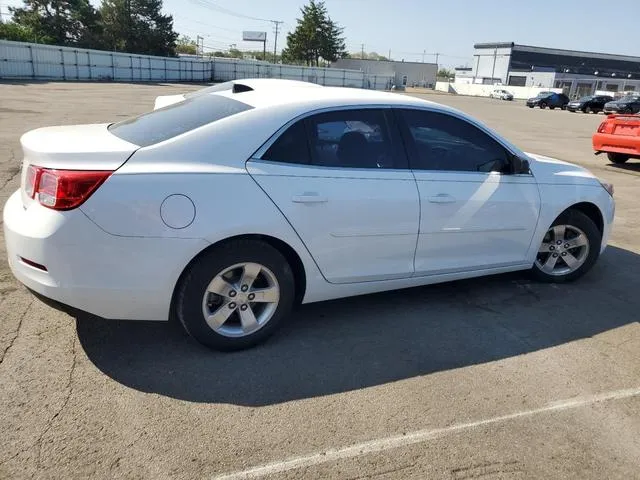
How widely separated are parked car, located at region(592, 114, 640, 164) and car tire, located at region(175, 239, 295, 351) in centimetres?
1107

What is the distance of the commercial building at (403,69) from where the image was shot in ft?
309

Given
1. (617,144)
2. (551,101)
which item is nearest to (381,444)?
(617,144)

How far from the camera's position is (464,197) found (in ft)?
13.3

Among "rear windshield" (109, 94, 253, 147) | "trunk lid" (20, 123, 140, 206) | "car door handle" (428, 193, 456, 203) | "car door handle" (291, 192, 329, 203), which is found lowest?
"car door handle" (428, 193, 456, 203)

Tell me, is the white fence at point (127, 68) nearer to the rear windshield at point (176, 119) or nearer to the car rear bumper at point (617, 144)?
the car rear bumper at point (617, 144)

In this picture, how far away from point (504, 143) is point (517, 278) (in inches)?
54.8

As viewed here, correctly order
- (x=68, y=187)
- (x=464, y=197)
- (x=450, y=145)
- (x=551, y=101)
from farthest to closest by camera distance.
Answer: (x=551, y=101) → (x=450, y=145) → (x=464, y=197) → (x=68, y=187)

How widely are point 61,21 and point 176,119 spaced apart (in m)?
67.6

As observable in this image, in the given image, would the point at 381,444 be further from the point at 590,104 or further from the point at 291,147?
the point at 590,104

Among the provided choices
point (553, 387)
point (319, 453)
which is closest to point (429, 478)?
point (319, 453)

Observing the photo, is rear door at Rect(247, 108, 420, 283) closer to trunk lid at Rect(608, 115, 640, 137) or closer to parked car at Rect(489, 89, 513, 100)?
trunk lid at Rect(608, 115, 640, 137)

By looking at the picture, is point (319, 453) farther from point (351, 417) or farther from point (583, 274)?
point (583, 274)

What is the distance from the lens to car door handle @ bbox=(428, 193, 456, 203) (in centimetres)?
388

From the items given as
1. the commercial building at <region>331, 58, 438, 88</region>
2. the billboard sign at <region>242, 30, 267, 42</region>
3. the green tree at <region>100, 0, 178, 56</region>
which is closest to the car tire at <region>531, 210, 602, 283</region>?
the green tree at <region>100, 0, 178, 56</region>
